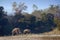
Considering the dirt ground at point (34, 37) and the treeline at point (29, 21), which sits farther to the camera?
the treeline at point (29, 21)

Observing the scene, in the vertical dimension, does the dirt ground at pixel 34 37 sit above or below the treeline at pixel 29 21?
below

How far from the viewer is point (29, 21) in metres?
7.62

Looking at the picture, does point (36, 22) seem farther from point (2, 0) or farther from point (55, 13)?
point (2, 0)

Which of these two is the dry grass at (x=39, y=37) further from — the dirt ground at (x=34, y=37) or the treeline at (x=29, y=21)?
the treeline at (x=29, y=21)

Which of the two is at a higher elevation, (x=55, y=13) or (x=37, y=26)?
(x=55, y=13)

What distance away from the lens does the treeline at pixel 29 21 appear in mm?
7547

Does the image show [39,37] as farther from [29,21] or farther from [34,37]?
[29,21]

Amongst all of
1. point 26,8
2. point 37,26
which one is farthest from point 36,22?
point 26,8

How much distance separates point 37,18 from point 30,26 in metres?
0.40

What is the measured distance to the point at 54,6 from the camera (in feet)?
25.1

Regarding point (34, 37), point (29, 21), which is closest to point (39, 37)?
point (34, 37)

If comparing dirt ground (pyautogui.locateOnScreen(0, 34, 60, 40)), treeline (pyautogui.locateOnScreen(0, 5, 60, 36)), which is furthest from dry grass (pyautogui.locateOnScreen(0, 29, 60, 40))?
treeline (pyautogui.locateOnScreen(0, 5, 60, 36))

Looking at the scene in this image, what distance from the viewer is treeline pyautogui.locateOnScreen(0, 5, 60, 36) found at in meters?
7.55

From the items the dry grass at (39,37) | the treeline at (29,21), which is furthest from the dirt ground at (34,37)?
the treeline at (29,21)
